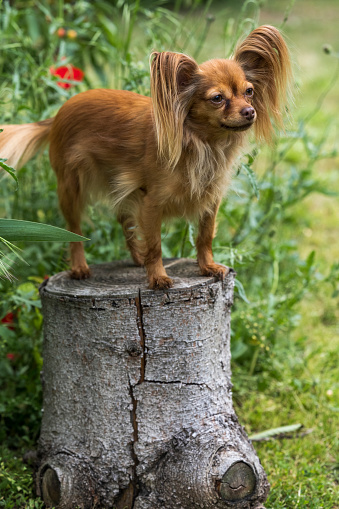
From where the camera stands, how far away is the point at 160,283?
2.22m

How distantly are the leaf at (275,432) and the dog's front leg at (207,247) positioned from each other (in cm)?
93

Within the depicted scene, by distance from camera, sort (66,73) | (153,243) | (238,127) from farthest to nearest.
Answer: (66,73) → (153,243) → (238,127)

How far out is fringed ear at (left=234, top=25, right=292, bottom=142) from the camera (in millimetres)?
2174

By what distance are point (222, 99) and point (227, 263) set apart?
46.8 inches

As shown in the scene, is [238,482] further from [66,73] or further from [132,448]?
[66,73]

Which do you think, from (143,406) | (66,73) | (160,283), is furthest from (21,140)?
(143,406)

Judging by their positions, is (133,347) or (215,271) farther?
(215,271)

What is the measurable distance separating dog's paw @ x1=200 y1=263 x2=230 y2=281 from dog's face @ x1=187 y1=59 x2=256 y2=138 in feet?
1.99

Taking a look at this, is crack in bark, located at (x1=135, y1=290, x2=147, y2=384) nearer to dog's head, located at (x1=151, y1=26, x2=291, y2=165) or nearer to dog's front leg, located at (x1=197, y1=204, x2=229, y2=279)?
dog's front leg, located at (x1=197, y1=204, x2=229, y2=279)

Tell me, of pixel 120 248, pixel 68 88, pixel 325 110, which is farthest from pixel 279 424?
pixel 325 110

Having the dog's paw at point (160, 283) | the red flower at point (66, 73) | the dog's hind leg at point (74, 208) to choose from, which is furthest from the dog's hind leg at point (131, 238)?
the red flower at point (66, 73)

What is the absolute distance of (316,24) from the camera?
12062mm

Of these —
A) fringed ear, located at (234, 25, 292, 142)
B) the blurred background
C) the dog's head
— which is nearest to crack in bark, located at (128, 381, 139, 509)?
the blurred background

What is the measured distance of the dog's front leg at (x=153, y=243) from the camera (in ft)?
7.33
